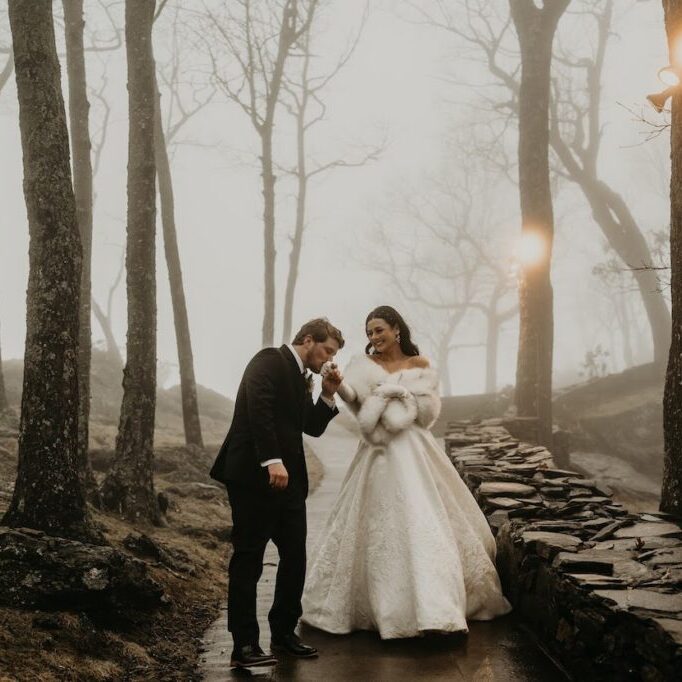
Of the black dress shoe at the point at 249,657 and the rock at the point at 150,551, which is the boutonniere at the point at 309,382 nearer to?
the black dress shoe at the point at 249,657

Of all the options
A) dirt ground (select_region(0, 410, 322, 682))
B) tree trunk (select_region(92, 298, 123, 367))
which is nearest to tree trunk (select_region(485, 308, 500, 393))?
tree trunk (select_region(92, 298, 123, 367))

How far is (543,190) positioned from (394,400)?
9337mm

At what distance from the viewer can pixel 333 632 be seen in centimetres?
505

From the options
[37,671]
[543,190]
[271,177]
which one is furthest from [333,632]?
[271,177]

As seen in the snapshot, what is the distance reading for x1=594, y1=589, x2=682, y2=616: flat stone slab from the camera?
3.38 metres

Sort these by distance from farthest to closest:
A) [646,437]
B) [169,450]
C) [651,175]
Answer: [651,175], [646,437], [169,450]

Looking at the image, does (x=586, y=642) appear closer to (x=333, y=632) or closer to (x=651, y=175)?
(x=333, y=632)

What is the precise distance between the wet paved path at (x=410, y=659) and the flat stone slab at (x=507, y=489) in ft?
4.58

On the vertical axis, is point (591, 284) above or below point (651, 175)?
below

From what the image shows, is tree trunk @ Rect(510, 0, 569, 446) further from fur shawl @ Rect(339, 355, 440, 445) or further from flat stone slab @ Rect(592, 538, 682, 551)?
flat stone slab @ Rect(592, 538, 682, 551)

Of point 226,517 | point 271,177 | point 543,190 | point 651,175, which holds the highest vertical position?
point 651,175

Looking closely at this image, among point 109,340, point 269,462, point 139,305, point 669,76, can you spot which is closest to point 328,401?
point 269,462

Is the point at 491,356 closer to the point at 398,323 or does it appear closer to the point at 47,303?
the point at 398,323

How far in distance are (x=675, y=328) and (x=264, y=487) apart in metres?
3.39
